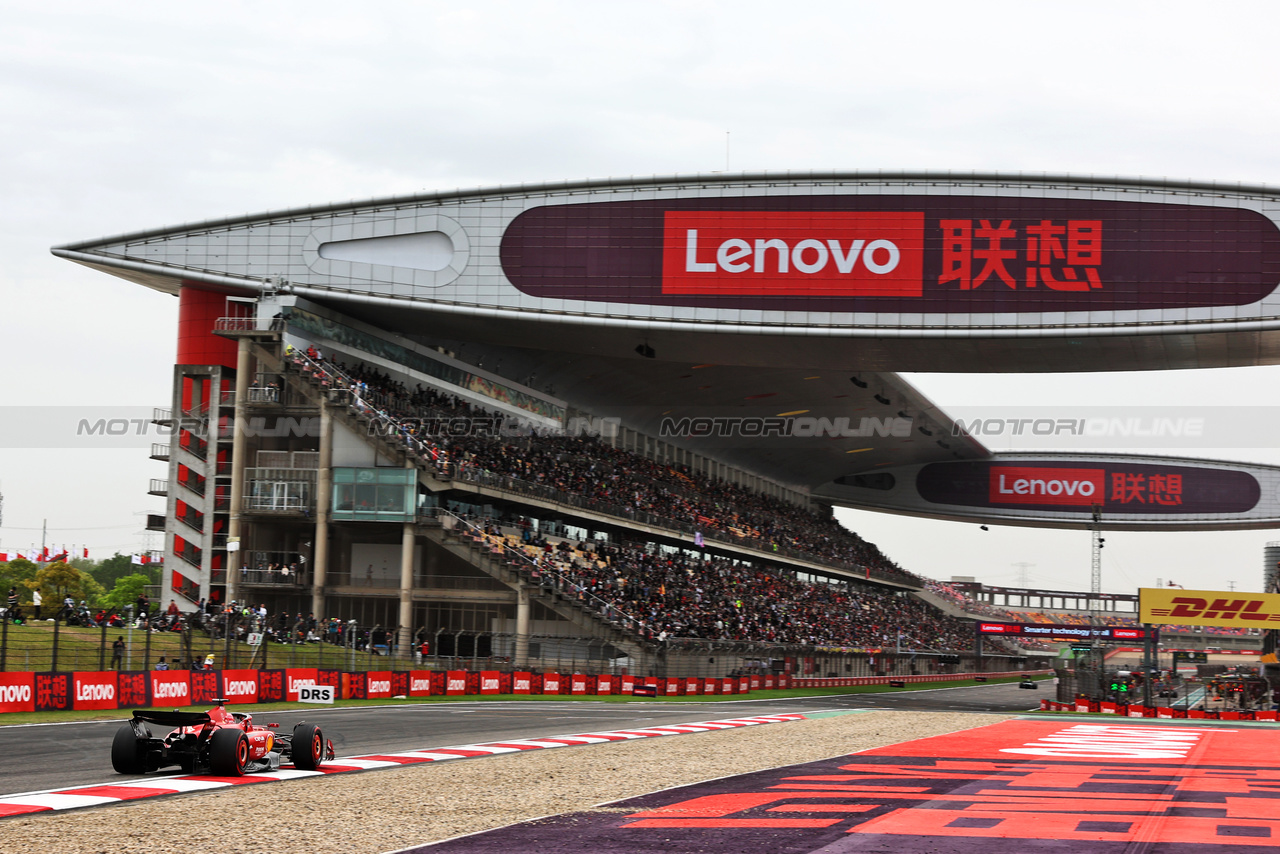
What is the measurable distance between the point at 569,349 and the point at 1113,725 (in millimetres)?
27498

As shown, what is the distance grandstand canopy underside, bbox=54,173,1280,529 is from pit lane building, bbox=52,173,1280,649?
0.28 ft

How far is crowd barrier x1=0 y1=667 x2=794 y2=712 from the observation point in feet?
80.0

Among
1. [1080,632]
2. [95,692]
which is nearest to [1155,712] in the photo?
[1080,632]

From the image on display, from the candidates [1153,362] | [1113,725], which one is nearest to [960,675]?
[1153,362]

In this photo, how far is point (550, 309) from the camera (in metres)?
46.7

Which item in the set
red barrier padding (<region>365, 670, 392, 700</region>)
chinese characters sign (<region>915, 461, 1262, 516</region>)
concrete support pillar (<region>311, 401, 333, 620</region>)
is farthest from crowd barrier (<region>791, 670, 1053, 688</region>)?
red barrier padding (<region>365, 670, 392, 700</region>)

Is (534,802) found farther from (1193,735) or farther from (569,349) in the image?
(569,349)

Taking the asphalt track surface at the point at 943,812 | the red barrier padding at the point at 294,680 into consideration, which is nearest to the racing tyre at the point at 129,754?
the asphalt track surface at the point at 943,812

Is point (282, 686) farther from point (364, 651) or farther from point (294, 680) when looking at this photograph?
point (364, 651)

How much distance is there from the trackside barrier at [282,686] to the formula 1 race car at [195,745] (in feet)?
37.6

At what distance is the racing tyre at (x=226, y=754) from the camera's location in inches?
543

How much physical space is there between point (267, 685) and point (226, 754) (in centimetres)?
1708

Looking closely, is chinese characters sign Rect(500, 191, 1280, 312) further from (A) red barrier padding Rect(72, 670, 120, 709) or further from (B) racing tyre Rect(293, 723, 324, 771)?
(B) racing tyre Rect(293, 723, 324, 771)

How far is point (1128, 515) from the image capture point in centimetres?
9044
